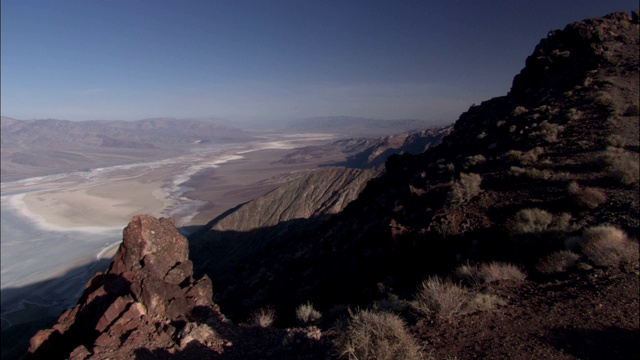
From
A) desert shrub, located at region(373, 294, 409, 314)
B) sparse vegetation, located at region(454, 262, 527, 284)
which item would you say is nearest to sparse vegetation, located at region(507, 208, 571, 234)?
sparse vegetation, located at region(454, 262, 527, 284)

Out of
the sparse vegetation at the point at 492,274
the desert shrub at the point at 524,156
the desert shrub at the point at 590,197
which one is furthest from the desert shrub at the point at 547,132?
the sparse vegetation at the point at 492,274

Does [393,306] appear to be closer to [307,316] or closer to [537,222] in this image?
[307,316]

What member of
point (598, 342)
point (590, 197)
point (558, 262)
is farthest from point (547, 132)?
point (598, 342)

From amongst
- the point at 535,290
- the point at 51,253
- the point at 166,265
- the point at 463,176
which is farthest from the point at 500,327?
the point at 51,253

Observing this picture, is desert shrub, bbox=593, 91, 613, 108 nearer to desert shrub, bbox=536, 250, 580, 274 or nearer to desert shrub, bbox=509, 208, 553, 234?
desert shrub, bbox=509, 208, 553, 234

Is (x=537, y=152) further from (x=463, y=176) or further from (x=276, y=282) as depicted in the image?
(x=276, y=282)
